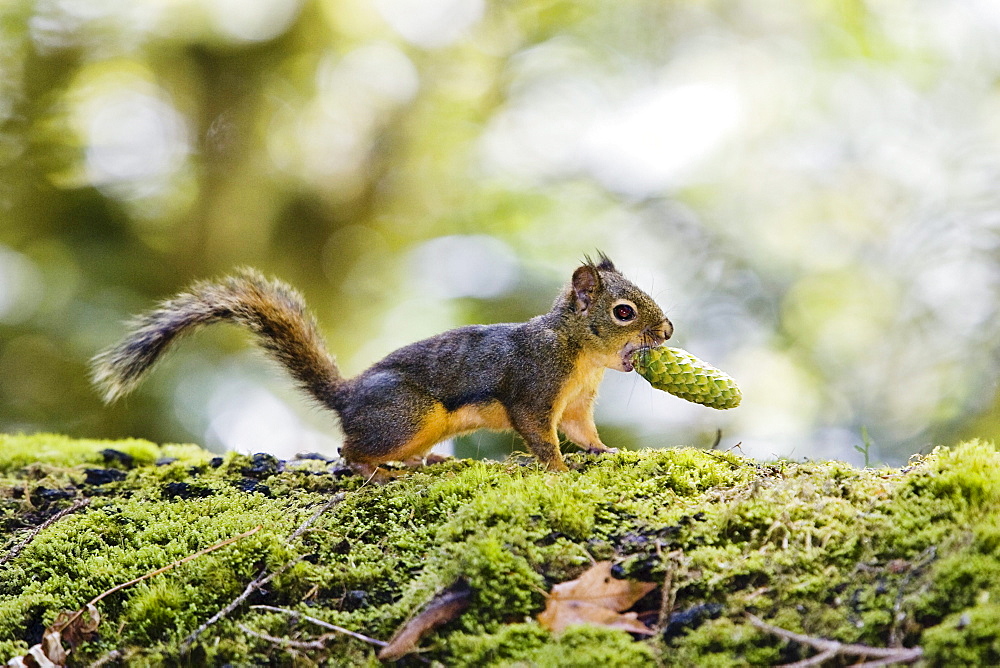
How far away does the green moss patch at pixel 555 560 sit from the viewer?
165cm

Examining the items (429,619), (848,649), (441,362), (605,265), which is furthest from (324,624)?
(605,265)

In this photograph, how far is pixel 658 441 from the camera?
4867 mm

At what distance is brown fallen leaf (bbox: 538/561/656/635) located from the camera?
1762mm

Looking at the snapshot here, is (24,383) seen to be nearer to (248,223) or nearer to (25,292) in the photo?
(25,292)

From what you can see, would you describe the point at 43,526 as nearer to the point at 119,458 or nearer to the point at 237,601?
the point at 119,458

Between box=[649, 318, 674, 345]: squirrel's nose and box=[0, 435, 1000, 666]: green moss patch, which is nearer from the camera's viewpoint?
box=[0, 435, 1000, 666]: green moss patch

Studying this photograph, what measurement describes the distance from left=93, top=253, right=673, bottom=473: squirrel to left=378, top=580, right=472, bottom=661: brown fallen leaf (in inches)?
55.2

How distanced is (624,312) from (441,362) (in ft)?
2.55

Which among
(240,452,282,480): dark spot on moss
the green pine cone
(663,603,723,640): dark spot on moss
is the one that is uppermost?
the green pine cone

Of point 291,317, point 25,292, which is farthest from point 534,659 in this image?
point 25,292

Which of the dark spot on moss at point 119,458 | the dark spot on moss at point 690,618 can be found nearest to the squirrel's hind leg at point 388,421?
the dark spot on moss at point 119,458

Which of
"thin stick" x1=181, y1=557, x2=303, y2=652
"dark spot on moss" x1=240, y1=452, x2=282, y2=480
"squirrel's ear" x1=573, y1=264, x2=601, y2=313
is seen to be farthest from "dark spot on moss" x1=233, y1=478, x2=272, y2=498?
"squirrel's ear" x1=573, y1=264, x2=601, y2=313

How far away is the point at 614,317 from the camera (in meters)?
3.48

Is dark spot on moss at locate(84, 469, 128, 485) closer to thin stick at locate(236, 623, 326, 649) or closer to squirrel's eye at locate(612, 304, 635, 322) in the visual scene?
thin stick at locate(236, 623, 326, 649)
